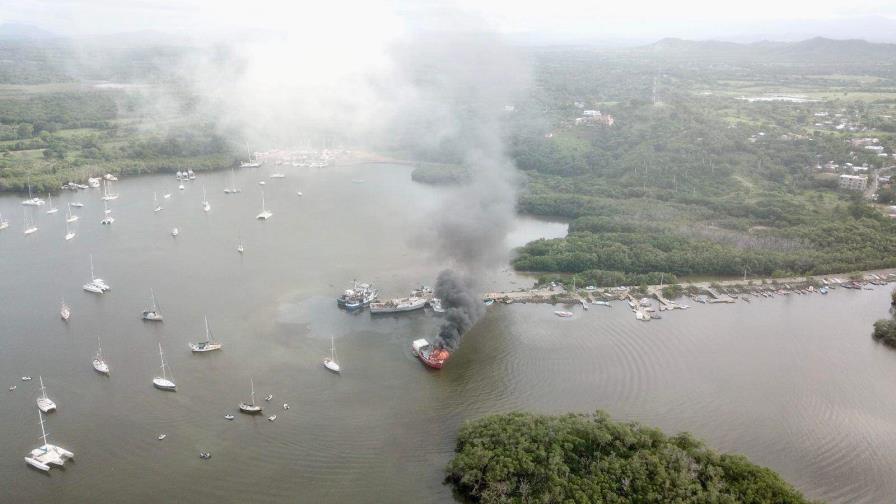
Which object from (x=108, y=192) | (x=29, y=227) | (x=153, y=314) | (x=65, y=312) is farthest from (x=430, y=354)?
(x=108, y=192)

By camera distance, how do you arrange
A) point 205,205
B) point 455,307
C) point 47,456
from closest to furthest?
1. point 47,456
2. point 455,307
3. point 205,205

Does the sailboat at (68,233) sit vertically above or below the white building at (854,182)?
below

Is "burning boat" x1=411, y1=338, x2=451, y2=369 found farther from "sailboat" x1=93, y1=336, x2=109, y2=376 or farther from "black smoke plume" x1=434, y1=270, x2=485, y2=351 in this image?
"sailboat" x1=93, y1=336, x2=109, y2=376

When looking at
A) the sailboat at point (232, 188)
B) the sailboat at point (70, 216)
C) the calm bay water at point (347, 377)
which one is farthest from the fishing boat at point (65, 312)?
the sailboat at point (232, 188)

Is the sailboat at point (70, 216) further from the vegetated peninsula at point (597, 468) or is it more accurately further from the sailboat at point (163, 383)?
the vegetated peninsula at point (597, 468)

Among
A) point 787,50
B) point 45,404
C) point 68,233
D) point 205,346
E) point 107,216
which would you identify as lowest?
point 45,404

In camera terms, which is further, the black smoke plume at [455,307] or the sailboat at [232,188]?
the sailboat at [232,188]

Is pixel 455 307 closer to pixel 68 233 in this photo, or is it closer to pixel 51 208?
pixel 68 233
